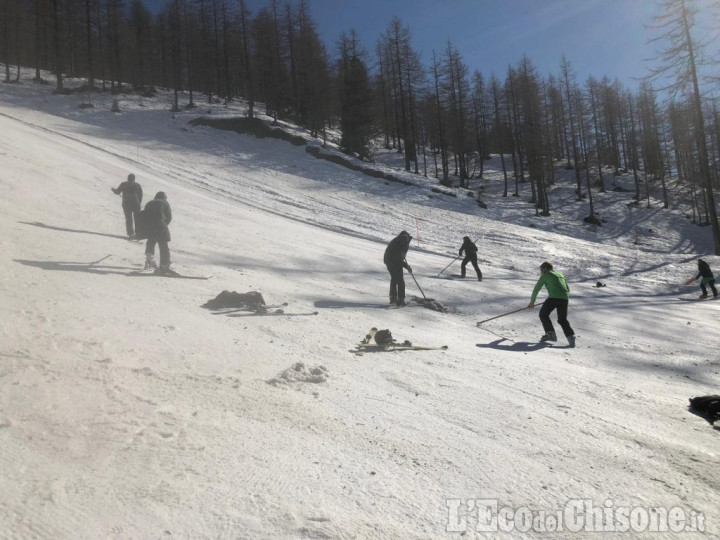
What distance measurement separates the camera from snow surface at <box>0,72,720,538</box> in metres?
2.66

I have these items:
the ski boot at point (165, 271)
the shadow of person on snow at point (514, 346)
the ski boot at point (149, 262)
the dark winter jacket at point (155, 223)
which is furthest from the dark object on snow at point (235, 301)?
the shadow of person on snow at point (514, 346)

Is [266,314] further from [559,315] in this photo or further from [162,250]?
[559,315]

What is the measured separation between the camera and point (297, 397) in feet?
13.9

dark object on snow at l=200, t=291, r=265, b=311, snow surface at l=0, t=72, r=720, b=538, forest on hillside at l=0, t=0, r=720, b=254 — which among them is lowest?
snow surface at l=0, t=72, r=720, b=538

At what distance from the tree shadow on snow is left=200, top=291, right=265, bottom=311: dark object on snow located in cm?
244

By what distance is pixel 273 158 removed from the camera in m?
33.6

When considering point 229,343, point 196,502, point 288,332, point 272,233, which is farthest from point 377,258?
point 196,502

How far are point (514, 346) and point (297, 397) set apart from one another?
501 centimetres

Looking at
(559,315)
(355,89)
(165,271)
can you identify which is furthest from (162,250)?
(355,89)

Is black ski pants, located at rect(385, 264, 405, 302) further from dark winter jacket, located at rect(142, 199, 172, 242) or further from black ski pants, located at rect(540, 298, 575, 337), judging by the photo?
dark winter jacket, located at rect(142, 199, 172, 242)

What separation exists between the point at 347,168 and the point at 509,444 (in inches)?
1285

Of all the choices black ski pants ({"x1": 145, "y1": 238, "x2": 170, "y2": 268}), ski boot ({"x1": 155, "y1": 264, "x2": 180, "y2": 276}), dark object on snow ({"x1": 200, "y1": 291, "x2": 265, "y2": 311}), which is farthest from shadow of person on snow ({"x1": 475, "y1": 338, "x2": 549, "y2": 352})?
black ski pants ({"x1": 145, "y1": 238, "x2": 170, "y2": 268})

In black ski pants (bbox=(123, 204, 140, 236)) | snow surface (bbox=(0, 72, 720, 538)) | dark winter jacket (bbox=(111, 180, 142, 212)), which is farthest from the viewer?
dark winter jacket (bbox=(111, 180, 142, 212))

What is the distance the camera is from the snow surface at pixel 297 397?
2.66 meters
